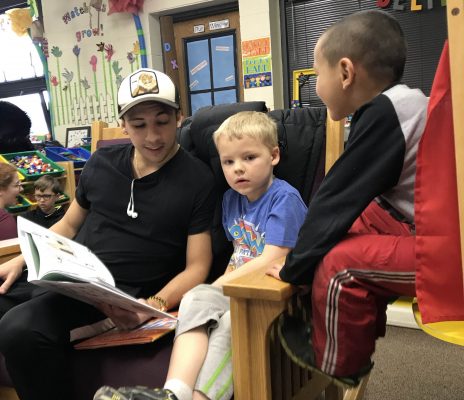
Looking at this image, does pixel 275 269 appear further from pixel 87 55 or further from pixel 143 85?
pixel 87 55

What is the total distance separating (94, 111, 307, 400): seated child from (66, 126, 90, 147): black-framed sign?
11.3 feet

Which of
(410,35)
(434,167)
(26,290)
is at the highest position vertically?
(410,35)

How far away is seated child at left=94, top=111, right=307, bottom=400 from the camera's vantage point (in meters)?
1.01

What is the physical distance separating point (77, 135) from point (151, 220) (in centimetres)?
351

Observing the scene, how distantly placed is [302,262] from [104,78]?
3.89 m

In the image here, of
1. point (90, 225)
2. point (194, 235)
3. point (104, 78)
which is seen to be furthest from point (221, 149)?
point (104, 78)

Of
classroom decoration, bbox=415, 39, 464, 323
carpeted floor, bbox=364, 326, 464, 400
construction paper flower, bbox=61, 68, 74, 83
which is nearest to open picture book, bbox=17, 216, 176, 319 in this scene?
classroom decoration, bbox=415, 39, 464, 323

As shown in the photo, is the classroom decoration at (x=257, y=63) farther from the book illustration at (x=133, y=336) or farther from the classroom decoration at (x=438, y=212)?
the classroom decoration at (x=438, y=212)

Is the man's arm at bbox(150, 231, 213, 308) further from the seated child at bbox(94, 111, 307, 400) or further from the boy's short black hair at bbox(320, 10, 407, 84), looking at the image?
the boy's short black hair at bbox(320, 10, 407, 84)

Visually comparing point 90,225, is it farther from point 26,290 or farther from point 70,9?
point 70,9

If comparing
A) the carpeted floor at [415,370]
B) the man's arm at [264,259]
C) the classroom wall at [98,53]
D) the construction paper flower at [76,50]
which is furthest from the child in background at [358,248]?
the construction paper flower at [76,50]

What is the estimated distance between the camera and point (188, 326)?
106cm

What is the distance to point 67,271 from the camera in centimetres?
99

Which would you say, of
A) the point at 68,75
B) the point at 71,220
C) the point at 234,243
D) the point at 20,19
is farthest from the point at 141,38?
the point at 234,243
